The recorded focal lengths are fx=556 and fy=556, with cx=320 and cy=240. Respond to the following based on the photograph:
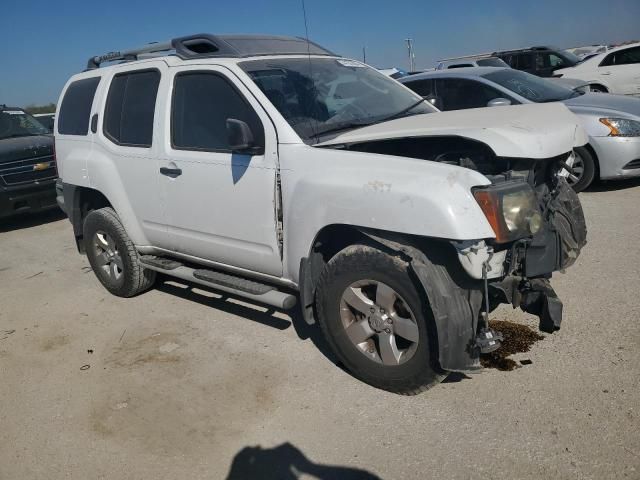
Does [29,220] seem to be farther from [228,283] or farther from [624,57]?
[624,57]

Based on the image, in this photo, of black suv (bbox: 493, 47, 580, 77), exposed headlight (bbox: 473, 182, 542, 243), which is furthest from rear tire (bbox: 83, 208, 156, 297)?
black suv (bbox: 493, 47, 580, 77)

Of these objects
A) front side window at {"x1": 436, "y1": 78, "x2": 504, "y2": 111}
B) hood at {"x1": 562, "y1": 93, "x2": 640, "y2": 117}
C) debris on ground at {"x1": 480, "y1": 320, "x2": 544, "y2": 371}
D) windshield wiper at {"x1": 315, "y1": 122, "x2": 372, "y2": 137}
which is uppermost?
windshield wiper at {"x1": 315, "y1": 122, "x2": 372, "y2": 137}

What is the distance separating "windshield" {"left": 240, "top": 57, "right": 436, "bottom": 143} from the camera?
3646 millimetres

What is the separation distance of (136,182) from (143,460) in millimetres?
2299

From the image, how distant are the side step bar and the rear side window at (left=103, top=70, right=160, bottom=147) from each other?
97cm

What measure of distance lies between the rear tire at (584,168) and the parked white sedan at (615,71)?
5.77 metres

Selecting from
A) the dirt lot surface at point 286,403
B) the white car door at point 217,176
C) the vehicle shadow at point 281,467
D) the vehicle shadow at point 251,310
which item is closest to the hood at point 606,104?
the dirt lot surface at point 286,403

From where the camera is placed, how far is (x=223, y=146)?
380 cm

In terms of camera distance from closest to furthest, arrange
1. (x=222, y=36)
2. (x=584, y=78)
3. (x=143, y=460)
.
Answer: (x=143, y=460) → (x=222, y=36) → (x=584, y=78)

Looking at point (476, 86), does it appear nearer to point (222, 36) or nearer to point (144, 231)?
point (222, 36)

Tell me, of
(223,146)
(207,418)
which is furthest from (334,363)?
(223,146)

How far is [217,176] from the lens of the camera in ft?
12.4

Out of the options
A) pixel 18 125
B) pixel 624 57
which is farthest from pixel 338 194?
pixel 624 57

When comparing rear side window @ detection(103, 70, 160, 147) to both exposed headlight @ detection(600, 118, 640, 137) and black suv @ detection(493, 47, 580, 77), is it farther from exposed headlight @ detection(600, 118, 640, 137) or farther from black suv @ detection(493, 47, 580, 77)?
black suv @ detection(493, 47, 580, 77)
